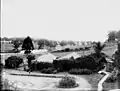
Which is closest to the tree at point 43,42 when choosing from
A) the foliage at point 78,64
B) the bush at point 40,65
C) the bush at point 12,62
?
the bush at point 12,62

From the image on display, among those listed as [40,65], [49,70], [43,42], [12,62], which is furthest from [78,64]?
[43,42]

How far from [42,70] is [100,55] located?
3.55 meters

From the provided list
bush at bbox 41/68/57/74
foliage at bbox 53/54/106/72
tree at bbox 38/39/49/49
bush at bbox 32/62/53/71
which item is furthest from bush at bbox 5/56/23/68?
tree at bbox 38/39/49/49

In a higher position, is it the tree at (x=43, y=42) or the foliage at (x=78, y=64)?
the tree at (x=43, y=42)

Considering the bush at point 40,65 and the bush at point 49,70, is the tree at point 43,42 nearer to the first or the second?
the bush at point 40,65

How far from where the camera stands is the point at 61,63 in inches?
365

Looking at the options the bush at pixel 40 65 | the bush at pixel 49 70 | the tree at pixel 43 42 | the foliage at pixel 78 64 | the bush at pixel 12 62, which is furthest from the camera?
the tree at pixel 43 42

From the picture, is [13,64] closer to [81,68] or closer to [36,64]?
[36,64]

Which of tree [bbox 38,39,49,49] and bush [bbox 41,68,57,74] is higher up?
tree [bbox 38,39,49,49]

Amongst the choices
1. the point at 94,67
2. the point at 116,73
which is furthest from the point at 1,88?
the point at 94,67

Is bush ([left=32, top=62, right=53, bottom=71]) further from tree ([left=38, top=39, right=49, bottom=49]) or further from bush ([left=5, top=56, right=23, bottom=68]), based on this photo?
tree ([left=38, top=39, right=49, bottom=49])

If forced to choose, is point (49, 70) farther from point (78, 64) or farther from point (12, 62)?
point (12, 62)

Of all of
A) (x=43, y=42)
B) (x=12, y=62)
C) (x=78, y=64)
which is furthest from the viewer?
(x=43, y=42)

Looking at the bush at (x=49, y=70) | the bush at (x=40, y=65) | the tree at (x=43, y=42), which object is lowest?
the bush at (x=49, y=70)
